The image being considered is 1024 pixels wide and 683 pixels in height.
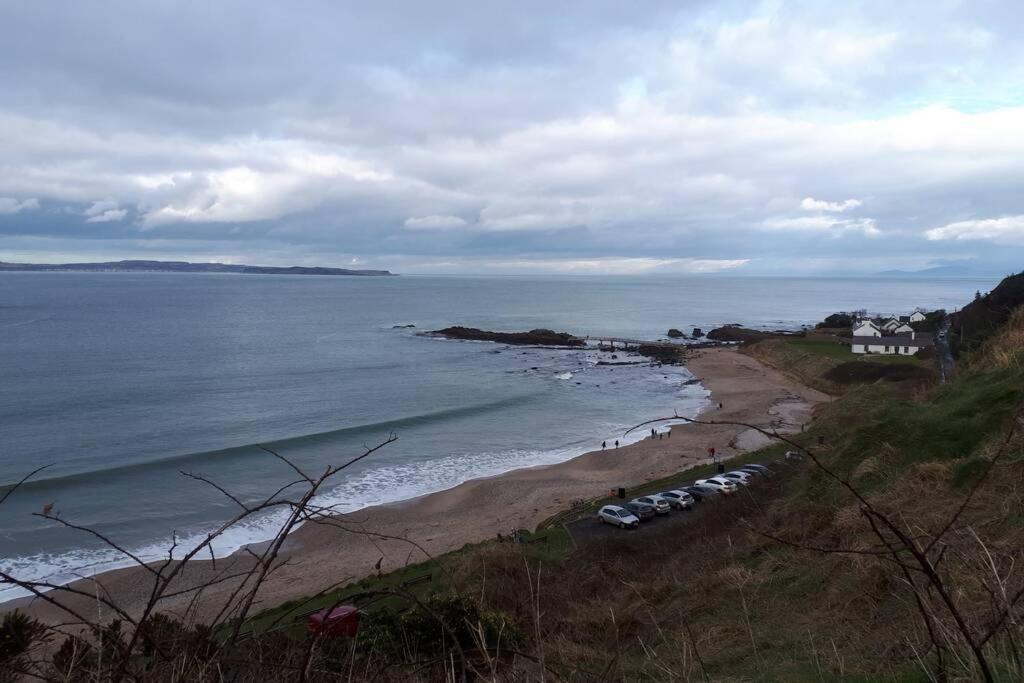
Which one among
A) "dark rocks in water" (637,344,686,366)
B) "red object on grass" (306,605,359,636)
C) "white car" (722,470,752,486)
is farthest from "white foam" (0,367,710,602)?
"dark rocks in water" (637,344,686,366)

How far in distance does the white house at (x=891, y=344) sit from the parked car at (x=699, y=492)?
38.8 meters

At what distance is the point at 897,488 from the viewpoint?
8.85m

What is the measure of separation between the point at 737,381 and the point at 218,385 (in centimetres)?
4243

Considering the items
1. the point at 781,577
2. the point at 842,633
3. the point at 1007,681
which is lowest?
the point at 781,577

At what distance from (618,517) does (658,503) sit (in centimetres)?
192

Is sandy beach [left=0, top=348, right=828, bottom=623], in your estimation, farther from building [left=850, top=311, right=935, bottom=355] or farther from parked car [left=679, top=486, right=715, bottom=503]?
building [left=850, top=311, right=935, bottom=355]

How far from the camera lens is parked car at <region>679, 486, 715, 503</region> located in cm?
2248

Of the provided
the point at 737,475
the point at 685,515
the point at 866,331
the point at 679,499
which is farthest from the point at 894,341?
the point at 685,515

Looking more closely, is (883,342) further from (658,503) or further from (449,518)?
(449,518)

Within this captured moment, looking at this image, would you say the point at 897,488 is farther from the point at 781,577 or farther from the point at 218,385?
the point at 218,385

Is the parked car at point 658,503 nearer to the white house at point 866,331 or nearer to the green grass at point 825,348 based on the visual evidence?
the green grass at point 825,348

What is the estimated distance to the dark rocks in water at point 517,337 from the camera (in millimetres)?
82438

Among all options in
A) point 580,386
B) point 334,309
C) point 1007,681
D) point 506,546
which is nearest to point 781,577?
point 1007,681

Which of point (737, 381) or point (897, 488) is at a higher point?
point (897, 488)
